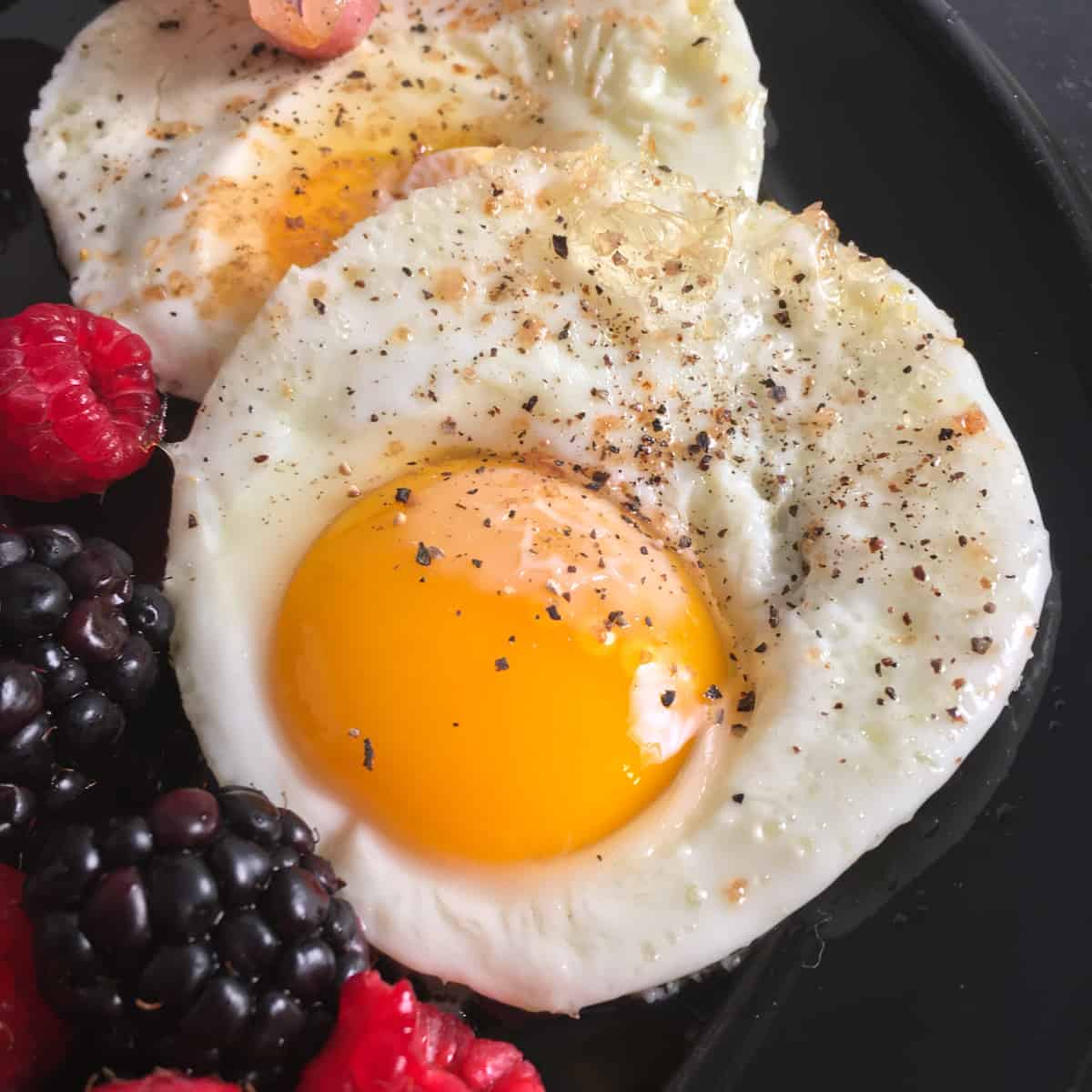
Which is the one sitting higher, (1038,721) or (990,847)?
(1038,721)

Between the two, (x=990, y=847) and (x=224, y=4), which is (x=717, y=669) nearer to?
(x=990, y=847)

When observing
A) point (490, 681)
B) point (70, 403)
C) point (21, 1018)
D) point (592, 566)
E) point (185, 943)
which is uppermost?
point (592, 566)

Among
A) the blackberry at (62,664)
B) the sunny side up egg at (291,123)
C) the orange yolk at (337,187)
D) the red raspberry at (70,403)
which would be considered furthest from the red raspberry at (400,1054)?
the orange yolk at (337,187)

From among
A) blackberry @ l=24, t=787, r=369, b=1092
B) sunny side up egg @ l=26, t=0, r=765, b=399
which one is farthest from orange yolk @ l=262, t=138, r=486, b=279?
blackberry @ l=24, t=787, r=369, b=1092

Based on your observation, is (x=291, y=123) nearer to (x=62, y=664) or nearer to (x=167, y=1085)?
(x=62, y=664)

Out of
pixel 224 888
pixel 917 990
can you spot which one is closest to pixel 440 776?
pixel 224 888

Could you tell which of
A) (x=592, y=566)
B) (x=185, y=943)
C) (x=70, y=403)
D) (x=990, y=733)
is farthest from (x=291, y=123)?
Result: (x=990, y=733)

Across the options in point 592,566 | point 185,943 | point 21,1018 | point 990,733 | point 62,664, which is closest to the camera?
point 185,943
